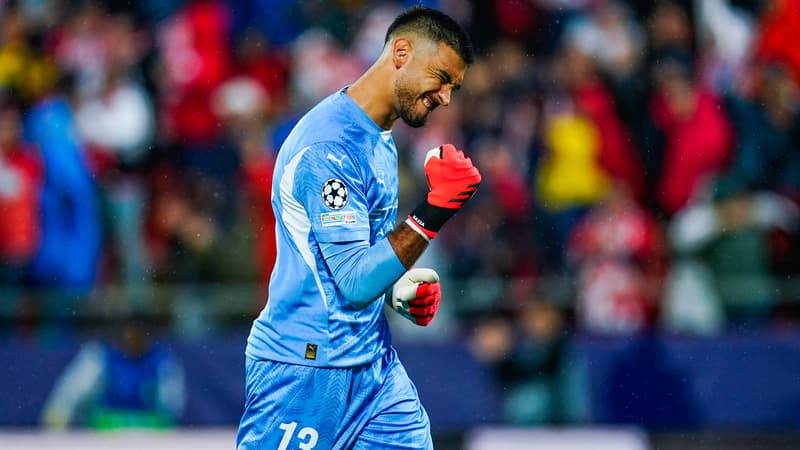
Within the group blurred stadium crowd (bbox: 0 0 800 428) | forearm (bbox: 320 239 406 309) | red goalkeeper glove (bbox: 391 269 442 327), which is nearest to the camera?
forearm (bbox: 320 239 406 309)

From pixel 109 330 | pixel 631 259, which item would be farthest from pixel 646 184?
pixel 109 330

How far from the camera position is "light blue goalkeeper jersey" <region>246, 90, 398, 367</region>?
4.93m

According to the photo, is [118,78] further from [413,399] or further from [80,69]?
[413,399]

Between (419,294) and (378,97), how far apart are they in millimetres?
799

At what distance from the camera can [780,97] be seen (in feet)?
34.3

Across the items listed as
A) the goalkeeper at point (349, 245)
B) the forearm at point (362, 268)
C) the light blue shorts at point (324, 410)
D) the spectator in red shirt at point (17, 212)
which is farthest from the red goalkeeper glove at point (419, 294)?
the spectator in red shirt at point (17, 212)

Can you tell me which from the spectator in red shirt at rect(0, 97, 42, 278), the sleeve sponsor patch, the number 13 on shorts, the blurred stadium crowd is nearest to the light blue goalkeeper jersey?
the sleeve sponsor patch

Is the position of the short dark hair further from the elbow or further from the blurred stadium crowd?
the blurred stadium crowd

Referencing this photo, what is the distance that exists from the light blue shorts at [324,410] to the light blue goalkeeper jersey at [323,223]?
0.07 m

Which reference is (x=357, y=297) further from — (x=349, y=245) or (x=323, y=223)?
(x=323, y=223)

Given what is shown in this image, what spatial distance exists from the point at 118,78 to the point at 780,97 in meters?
5.78

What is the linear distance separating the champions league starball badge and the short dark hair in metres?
0.70

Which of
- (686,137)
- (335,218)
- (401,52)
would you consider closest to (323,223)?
(335,218)

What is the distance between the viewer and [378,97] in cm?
517
